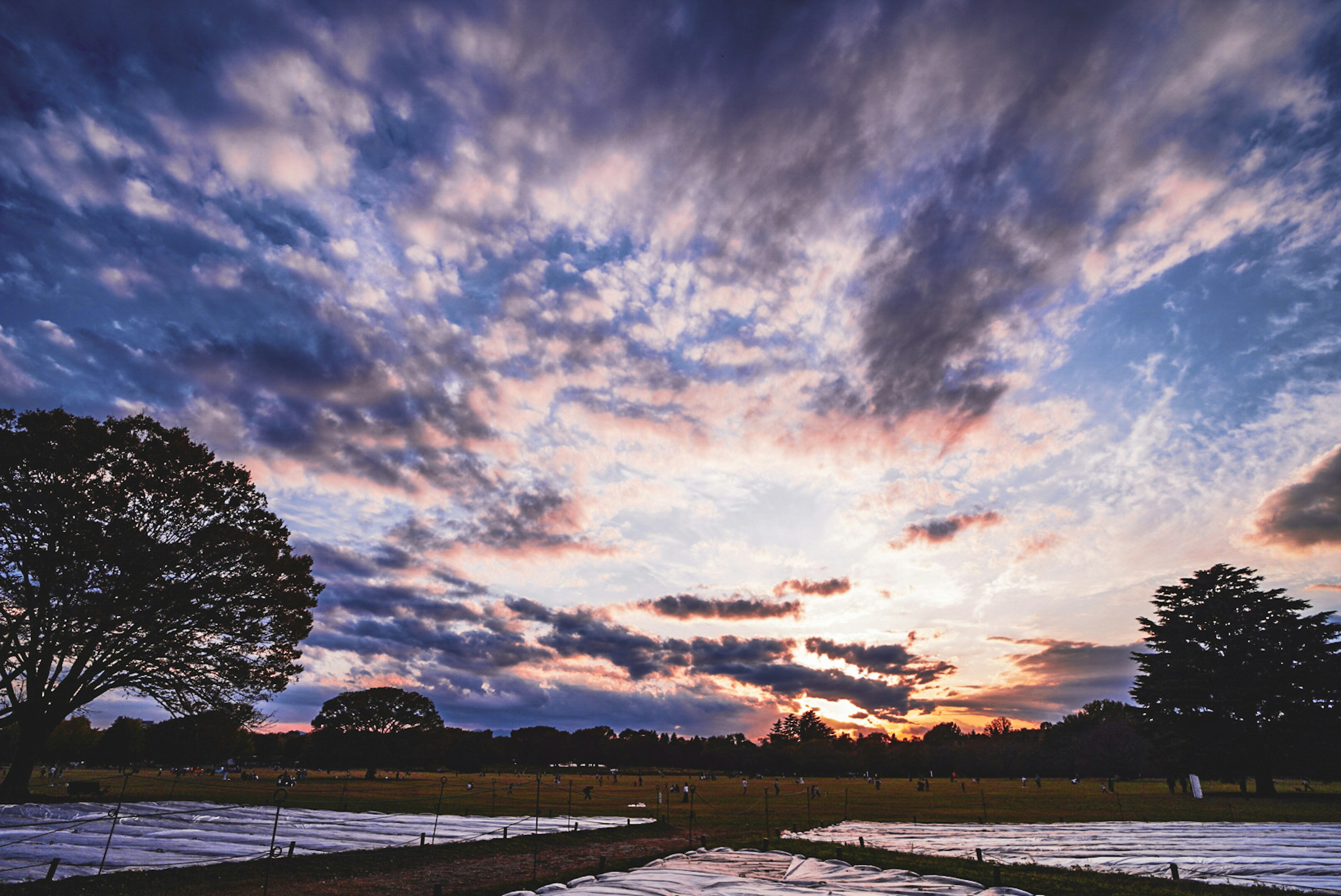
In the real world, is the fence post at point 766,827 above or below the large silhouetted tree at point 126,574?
below

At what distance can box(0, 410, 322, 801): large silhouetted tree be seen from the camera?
88.2 ft

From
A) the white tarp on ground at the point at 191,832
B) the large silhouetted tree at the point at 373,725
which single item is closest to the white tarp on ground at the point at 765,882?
the white tarp on ground at the point at 191,832

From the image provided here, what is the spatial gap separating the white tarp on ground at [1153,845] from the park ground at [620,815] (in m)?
1.85

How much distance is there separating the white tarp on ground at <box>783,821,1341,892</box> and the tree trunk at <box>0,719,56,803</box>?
35.2 metres

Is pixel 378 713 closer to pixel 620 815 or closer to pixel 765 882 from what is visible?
pixel 620 815

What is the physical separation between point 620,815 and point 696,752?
141 m

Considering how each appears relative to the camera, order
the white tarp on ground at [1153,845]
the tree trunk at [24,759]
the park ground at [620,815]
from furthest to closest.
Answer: the tree trunk at [24,759], the white tarp on ground at [1153,845], the park ground at [620,815]

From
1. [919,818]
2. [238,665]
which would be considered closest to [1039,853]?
[919,818]

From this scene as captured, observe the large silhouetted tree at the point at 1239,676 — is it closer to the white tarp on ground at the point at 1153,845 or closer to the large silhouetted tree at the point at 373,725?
the white tarp on ground at the point at 1153,845

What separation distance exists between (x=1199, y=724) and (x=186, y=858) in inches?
2768

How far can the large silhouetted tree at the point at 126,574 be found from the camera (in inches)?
1058

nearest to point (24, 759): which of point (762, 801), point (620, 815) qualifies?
point (620, 815)

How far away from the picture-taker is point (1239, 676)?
51.9 metres

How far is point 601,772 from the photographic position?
127 meters
